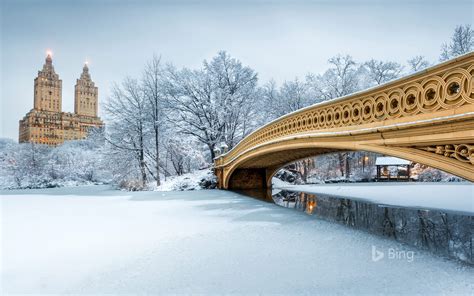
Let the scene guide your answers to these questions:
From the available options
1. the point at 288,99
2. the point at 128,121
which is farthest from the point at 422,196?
the point at 128,121

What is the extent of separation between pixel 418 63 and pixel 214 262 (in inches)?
1042

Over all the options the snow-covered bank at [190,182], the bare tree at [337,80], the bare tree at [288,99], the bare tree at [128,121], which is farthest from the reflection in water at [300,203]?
the bare tree at [337,80]

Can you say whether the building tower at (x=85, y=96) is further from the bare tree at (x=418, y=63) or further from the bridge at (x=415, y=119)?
the bridge at (x=415, y=119)

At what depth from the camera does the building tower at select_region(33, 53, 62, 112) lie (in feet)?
264

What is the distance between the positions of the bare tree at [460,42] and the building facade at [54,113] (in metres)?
51.9

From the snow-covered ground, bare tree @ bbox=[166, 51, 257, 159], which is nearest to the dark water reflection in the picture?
the snow-covered ground

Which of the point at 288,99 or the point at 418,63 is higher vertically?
the point at 418,63

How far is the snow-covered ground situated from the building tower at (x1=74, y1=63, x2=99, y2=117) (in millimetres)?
112187

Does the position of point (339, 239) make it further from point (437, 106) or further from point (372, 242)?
point (437, 106)

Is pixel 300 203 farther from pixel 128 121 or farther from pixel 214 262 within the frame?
pixel 128 121

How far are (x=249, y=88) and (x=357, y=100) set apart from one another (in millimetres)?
17023

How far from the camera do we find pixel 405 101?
12.1ft

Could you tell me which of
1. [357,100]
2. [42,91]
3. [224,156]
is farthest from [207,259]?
[42,91]

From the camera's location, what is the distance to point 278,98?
24531 millimetres
